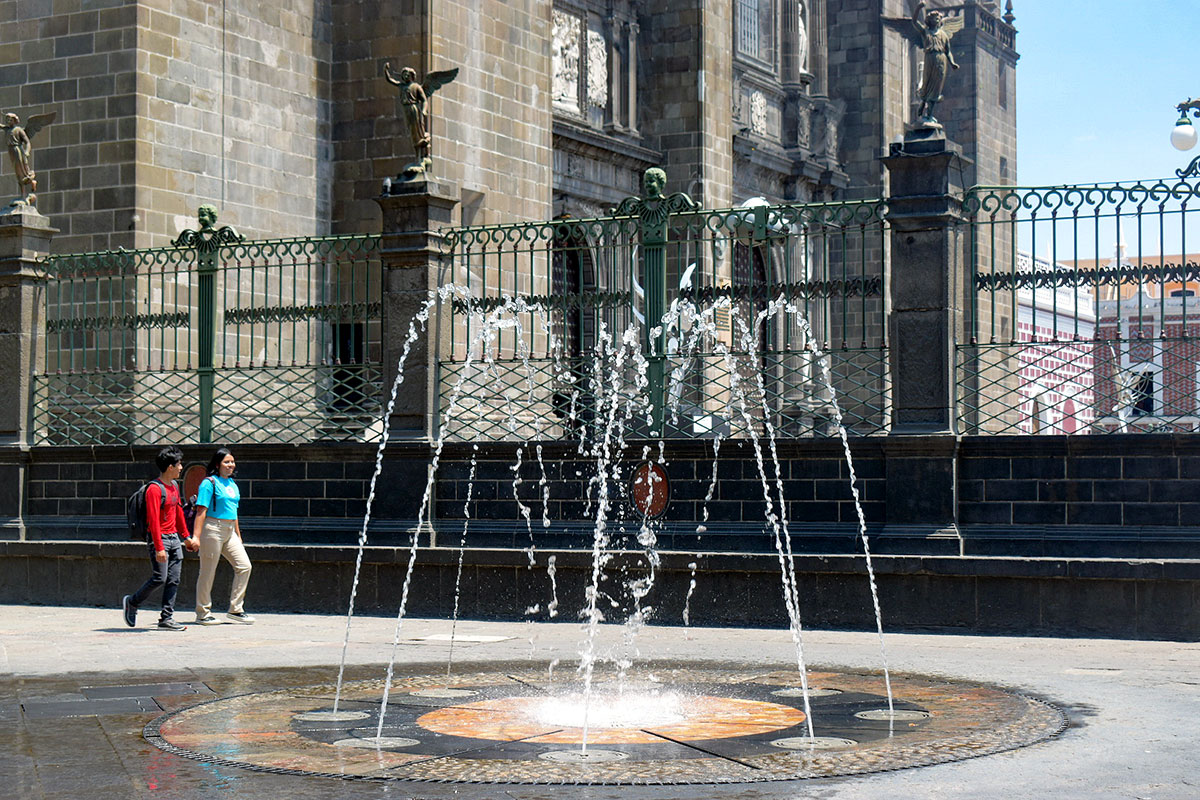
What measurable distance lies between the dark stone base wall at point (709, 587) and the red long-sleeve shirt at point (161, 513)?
1.14 m

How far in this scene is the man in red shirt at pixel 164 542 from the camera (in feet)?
41.4

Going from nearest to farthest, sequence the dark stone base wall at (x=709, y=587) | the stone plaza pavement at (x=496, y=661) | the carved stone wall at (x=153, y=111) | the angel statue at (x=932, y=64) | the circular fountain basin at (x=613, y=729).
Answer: the stone plaza pavement at (x=496, y=661), the circular fountain basin at (x=613, y=729), the dark stone base wall at (x=709, y=587), the angel statue at (x=932, y=64), the carved stone wall at (x=153, y=111)

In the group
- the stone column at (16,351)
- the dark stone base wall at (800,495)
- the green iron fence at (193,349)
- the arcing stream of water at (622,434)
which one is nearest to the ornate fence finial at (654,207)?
the arcing stream of water at (622,434)

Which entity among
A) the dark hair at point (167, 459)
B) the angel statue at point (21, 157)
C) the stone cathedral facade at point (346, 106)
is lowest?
the dark hair at point (167, 459)

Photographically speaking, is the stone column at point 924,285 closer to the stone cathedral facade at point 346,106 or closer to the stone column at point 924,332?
Result: the stone column at point 924,332

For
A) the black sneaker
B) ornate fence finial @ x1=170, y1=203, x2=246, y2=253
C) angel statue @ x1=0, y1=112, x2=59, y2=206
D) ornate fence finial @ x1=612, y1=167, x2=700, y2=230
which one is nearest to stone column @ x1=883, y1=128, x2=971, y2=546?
ornate fence finial @ x1=612, y1=167, x2=700, y2=230

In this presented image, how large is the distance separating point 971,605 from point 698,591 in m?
2.02

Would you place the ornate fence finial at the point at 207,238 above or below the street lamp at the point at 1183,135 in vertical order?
below

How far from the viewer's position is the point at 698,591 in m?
12.4

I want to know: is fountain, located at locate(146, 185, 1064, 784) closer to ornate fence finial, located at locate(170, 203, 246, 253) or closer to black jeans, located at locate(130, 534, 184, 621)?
black jeans, located at locate(130, 534, 184, 621)

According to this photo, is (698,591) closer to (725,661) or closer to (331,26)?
(725,661)

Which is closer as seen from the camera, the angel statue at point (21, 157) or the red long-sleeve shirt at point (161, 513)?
the red long-sleeve shirt at point (161, 513)

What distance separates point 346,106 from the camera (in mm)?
21516

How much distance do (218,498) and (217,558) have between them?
18.7 inches
